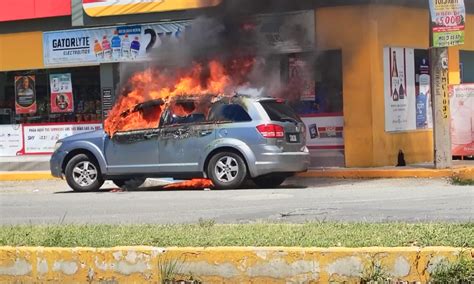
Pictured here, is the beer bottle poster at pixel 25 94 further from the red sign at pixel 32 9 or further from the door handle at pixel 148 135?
the door handle at pixel 148 135

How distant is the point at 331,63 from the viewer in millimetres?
16172

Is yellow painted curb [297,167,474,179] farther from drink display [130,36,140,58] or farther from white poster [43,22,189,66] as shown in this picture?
drink display [130,36,140,58]

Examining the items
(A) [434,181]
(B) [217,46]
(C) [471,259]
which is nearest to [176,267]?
(C) [471,259]

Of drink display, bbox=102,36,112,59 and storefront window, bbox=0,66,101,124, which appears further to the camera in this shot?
storefront window, bbox=0,66,101,124

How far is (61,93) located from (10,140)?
2.03m

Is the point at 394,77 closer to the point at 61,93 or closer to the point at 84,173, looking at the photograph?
the point at 84,173

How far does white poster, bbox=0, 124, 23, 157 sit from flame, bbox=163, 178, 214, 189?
249 inches

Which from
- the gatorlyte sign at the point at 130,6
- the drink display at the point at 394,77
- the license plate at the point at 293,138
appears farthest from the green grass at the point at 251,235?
the gatorlyte sign at the point at 130,6

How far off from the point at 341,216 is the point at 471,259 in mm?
3788

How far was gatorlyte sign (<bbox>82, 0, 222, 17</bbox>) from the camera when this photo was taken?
17.1 metres

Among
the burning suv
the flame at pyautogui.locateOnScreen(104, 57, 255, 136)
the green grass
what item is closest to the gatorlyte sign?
the flame at pyautogui.locateOnScreen(104, 57, 255, 136)

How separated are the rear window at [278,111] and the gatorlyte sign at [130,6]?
474cm

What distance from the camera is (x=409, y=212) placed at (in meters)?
9.01

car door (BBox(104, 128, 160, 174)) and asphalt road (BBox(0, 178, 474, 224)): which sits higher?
car door (BBox(104, 128, 160, 174))
